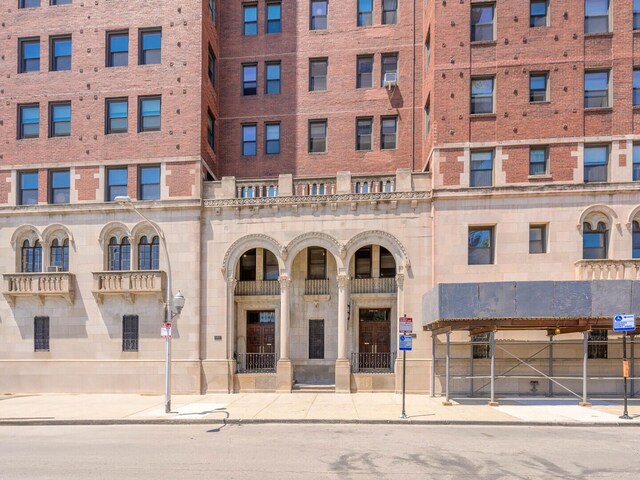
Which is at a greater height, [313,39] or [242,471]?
[313,39]

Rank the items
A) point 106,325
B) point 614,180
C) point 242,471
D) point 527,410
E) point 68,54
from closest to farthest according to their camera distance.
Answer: point 242,471 < point 527,410 < point 614,180 < point 106,325 < point 68,54

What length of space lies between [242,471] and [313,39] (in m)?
22.2

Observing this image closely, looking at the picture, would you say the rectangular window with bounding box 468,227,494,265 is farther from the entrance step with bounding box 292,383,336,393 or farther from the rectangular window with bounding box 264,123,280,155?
the rectangular window with bounding box 264,123,280,155

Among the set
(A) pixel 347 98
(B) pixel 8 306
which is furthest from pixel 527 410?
(B) pixel 8 306

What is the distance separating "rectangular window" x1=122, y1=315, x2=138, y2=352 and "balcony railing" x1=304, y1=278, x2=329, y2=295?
8.10m

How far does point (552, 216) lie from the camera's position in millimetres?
22391

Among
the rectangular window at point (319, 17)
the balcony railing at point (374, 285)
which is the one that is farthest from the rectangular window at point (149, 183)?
the rectangular window at point (319, 17)

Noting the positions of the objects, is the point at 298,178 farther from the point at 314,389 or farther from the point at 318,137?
the point at 314,389

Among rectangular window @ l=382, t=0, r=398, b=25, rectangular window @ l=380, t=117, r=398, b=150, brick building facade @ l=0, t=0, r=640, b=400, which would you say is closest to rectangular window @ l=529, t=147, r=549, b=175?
brick building facade @ l=0, t=0, r=640, b=400

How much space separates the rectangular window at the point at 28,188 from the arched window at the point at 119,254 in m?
4.54

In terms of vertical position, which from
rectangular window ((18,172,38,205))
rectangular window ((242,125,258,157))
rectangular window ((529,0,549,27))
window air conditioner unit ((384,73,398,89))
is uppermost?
rectangular window ((529,0,549,27))

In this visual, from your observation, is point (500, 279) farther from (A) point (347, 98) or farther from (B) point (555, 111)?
(A) point (347, 98)

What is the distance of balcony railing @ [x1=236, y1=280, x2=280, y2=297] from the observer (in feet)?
85.3

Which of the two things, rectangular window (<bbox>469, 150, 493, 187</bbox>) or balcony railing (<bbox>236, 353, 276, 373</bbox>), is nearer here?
rectangular window (<bbox>469, 150, 493, 187</bbox>)
